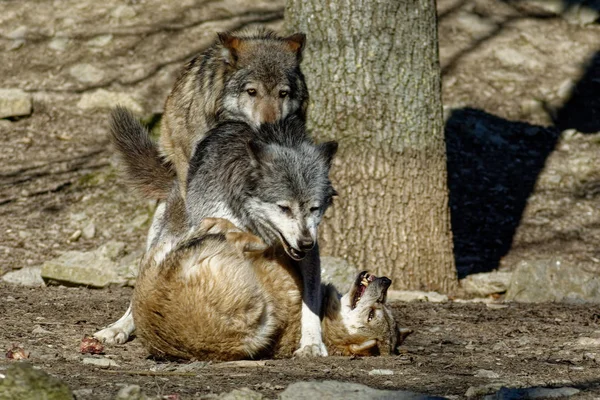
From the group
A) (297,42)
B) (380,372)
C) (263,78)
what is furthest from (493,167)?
(380,372)

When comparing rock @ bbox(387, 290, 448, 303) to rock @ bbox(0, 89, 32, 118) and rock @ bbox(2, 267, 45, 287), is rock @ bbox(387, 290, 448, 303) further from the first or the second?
rock @ bbox(0, 89, 32, 118)

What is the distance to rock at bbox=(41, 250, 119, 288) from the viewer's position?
8203mm

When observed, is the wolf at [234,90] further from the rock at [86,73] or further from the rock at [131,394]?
the rock at [86,73]

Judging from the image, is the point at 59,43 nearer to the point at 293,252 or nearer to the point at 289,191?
the point at 289,191

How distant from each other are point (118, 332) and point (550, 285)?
4.19 meters

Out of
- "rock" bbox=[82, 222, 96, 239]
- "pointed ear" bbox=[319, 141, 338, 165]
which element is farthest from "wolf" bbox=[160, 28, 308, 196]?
"rock" bbox=[82, 222, 96, 239]

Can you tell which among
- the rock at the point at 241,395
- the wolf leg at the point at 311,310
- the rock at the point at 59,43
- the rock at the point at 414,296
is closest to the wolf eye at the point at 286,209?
the wolf leg at the point at 311,310

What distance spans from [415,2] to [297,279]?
3562 mm

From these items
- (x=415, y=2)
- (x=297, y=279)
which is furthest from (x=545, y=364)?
(x=415, y=2)

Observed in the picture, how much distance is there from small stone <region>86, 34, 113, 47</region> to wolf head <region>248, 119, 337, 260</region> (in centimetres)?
751

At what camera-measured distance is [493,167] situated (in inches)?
449

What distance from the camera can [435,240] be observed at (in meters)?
8.26

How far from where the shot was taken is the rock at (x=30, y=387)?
3.70 m

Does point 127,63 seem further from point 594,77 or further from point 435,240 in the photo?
point 594,77
